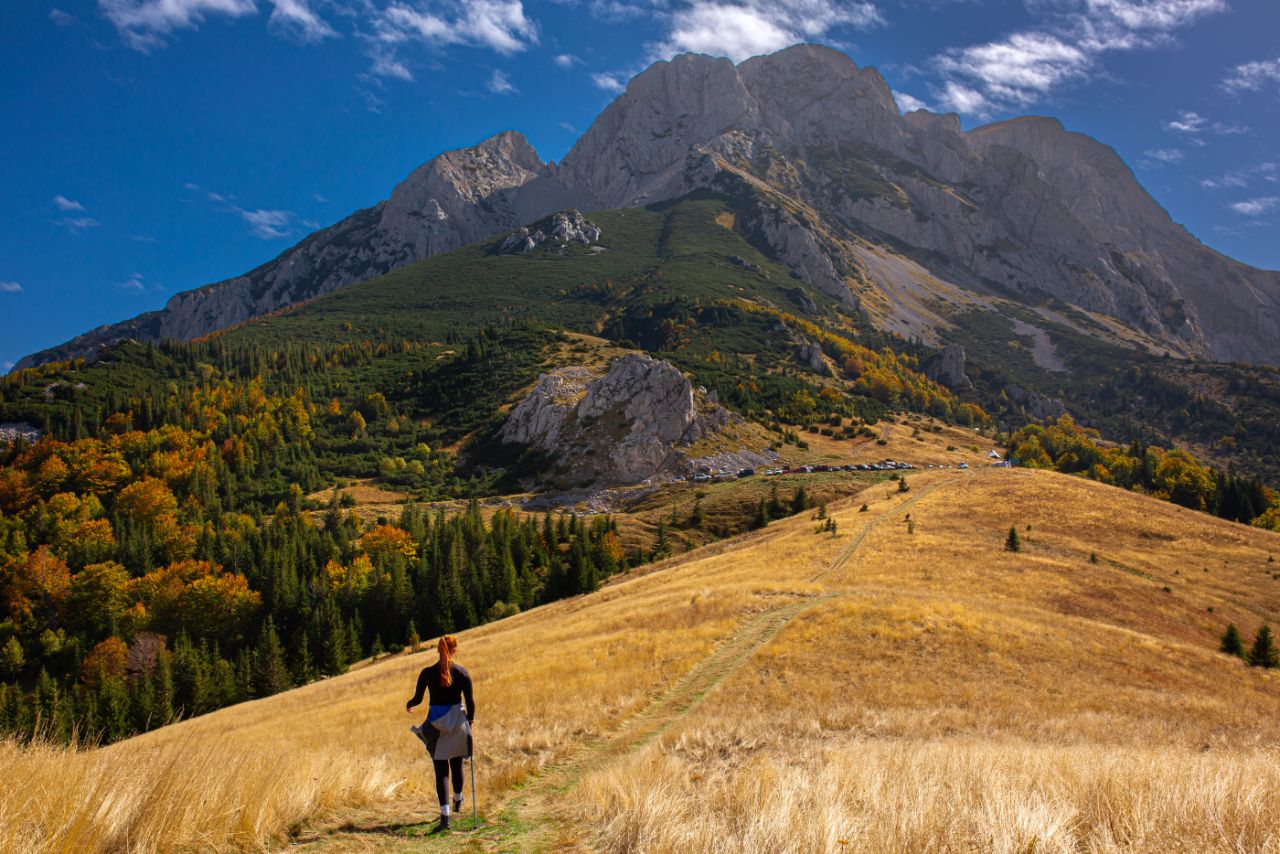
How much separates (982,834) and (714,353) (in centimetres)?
18530

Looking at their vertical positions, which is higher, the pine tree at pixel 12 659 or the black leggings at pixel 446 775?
the black leggings at pixel 446 775

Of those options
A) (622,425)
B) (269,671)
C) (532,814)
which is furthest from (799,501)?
(532,814)

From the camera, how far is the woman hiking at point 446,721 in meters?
9.28

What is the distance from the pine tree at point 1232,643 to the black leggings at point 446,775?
35.2 metres

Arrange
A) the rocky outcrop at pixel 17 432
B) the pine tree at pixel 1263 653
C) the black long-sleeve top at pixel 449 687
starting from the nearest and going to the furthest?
the black long-sleeve top at pixel 449 687, the pine tree at pixel 1263 653, the rocky outcrop at pixel 17 432

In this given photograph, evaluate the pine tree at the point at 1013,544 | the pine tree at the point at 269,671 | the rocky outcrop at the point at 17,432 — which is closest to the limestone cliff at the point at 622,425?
the pine tree at the point at 269,671

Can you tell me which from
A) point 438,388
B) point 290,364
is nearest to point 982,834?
point 438,388

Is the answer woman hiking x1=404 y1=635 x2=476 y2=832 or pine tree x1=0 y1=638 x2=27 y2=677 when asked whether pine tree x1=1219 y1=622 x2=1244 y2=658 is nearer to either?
woman hiking x1=404 y1=635 x2=476 y2=832

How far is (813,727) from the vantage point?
15.8 meters

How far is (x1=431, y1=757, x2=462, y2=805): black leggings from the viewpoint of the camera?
29.4ft

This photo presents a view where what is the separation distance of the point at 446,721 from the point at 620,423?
399ft

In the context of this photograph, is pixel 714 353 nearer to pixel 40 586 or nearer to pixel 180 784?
pixel 40 586

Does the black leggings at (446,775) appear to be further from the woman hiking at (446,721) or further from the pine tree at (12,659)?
the pine tree at (12,659)

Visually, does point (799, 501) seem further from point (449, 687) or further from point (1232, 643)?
point (449, 687)
